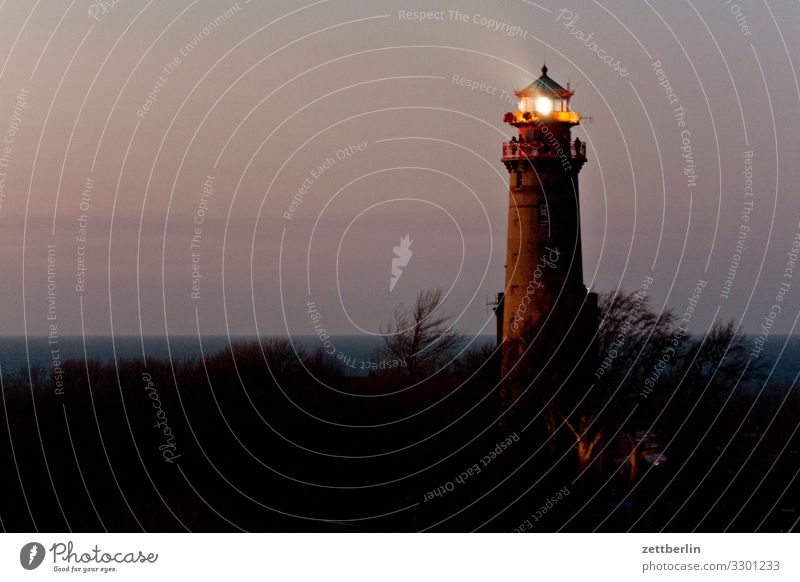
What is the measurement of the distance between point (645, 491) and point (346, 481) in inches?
349

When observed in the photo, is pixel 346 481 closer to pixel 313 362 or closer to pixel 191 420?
pixel 191 420

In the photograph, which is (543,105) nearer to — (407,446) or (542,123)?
(542,123)

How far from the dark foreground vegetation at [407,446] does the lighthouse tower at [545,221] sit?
2.91 ft

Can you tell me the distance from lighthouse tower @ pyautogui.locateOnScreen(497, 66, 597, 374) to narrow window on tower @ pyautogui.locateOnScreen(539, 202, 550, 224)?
0.03 metres

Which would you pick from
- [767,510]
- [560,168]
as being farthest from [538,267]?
[767,510]

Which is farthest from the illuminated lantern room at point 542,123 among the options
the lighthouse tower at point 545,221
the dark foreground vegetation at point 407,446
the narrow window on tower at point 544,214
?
the dark foreground vegetation at point 407,446

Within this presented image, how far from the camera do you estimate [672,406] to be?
49.3m

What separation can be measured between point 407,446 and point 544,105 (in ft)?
41.8

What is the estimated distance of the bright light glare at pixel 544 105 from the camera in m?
51.8

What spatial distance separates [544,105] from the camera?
2042 inches

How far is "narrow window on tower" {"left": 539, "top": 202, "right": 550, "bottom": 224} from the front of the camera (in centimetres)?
5184

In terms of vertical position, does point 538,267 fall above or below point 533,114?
below

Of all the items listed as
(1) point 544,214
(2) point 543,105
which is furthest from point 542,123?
(1) point 544,214
